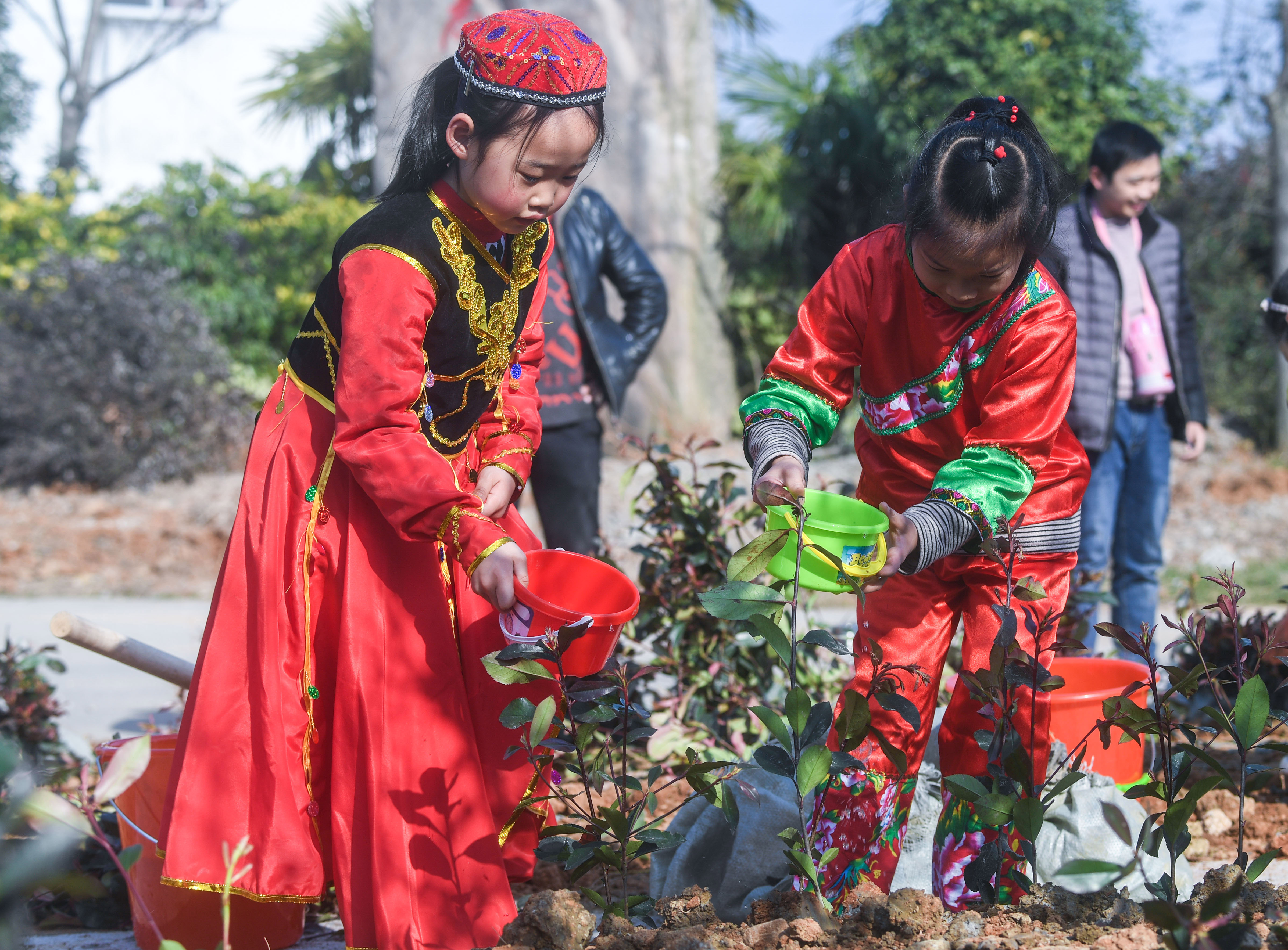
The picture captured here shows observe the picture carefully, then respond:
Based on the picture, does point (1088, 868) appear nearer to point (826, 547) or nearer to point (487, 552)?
point (826, 547)

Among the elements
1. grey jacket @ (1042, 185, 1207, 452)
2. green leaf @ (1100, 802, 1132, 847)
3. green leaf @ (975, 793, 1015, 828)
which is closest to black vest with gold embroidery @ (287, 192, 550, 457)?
green leaf @ (975, 793, 1015, 828)

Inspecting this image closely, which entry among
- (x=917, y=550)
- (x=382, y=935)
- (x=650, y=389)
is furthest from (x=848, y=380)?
(x=650, y=389)

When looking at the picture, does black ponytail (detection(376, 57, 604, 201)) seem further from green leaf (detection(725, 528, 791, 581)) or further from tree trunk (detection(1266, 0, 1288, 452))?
tree trunk (detection(1266, 0, 1288, 452))

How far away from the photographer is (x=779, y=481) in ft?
5.70

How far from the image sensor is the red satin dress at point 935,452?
6.19 ft

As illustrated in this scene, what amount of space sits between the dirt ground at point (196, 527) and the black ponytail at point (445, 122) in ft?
13.4

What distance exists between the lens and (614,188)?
8695mm

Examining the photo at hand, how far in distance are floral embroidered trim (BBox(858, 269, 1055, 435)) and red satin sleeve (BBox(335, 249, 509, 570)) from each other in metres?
0.78

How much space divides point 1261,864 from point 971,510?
663 mm

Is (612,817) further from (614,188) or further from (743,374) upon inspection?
(743,374)

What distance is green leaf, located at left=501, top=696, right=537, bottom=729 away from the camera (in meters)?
1.64

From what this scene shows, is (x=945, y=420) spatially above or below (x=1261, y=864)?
above

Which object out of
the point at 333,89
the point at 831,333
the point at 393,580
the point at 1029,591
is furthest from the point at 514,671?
the point at 333,89

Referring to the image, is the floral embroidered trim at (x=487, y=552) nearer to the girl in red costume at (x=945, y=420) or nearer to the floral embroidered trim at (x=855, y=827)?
the girl in red costume at (x=945, y=420)
